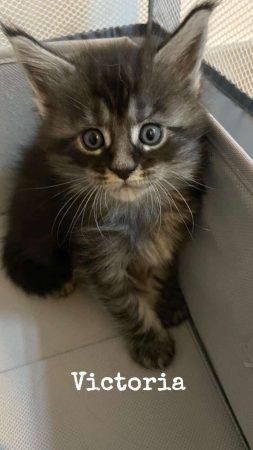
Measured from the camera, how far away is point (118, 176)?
2.69ft

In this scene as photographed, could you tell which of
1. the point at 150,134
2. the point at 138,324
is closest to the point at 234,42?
the point at 150,134

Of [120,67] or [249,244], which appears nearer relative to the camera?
[249,244]

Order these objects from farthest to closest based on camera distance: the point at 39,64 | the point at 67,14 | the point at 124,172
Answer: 1. the point at 67,14
2. the point at 39,64
3. the point at 124,172

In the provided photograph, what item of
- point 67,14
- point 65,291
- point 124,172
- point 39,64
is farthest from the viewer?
point 67,14

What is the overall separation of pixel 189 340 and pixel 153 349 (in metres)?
0.11

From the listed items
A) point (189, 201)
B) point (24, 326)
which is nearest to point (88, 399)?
point (24, 326)

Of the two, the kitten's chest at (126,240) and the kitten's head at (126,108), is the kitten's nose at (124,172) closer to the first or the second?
the kitten's head at (126,108)

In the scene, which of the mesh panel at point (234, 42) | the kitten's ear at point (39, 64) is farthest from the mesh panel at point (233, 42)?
Answer: the kitten's ear at point (39, 64)

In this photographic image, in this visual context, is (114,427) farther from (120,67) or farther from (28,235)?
(120,67)

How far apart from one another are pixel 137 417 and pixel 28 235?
0.55m

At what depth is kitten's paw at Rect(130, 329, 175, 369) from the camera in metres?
1.07

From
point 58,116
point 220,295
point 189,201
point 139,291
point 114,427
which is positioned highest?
point 58,116

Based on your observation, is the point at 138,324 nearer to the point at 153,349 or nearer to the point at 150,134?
the point at 153,349

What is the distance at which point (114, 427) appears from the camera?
3.22 ft
